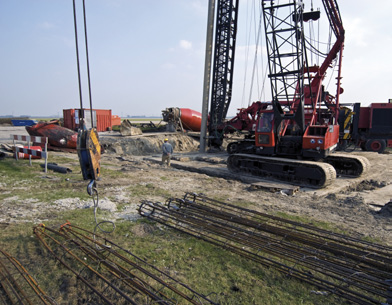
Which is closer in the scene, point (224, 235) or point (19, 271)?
point (19, 271)

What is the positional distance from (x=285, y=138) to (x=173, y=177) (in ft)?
14.0

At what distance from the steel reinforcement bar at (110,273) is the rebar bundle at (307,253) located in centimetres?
120

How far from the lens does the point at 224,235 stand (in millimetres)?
4504

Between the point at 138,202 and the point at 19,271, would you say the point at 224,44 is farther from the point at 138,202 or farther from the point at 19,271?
the point at 19,271

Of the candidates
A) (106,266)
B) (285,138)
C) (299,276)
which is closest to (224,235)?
(299,276)

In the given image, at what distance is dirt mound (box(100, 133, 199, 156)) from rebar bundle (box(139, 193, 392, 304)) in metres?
12.0

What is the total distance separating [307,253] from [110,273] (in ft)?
8.78

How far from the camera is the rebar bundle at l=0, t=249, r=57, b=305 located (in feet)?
9.55

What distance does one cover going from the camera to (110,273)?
11.6 feet

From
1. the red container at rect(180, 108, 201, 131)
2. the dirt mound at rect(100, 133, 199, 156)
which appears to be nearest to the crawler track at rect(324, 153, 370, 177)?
the dirt mound at rect(100, 133, 199, 156)

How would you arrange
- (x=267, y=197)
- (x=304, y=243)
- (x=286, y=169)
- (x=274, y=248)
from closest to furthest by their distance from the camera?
1. (x=274, y=248)
2. (x=304, y=243)
3. (x=267, y=197)
4. (x=286, y=169)

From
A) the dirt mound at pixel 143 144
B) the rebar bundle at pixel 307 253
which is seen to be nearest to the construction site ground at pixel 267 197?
the rebar bundle at pixel 307 253

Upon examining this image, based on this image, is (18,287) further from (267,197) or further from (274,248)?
(267,197)

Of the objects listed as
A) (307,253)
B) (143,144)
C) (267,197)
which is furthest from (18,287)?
(143,144)
